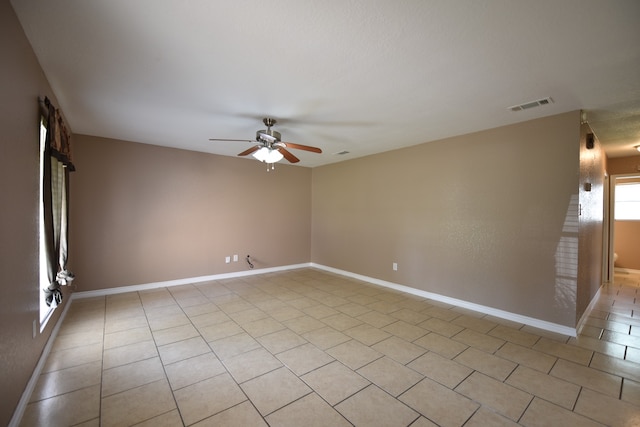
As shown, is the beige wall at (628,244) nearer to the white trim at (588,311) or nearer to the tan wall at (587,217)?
the white trim at (588,311)

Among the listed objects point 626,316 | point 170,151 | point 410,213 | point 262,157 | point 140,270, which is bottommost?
point 626,316

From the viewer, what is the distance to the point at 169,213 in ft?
15.9

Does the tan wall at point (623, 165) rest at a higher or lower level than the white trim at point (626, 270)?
higher

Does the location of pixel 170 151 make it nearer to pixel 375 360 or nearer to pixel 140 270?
pixel 140 270

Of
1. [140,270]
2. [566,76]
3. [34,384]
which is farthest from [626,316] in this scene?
[140,270]

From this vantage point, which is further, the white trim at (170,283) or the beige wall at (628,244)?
the beige wall at (628,244)

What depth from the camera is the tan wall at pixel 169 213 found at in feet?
13.8

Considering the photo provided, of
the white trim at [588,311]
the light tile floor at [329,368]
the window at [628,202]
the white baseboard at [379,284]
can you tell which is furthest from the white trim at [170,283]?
the window at [628,202]

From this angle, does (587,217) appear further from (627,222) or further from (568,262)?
(627,222)

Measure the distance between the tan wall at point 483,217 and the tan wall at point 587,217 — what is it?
205mm

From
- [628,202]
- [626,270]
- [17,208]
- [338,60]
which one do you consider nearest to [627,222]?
[628,202]

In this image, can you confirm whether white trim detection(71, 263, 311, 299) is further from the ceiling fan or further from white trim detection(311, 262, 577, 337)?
the ceiling fan

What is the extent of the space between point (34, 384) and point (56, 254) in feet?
3.58

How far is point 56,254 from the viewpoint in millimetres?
2512
